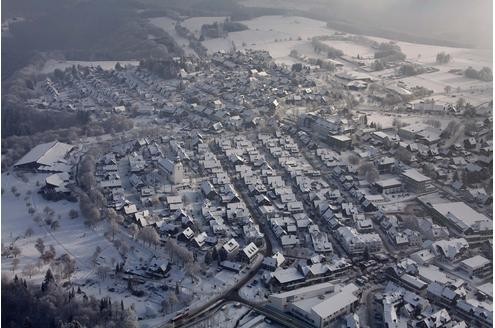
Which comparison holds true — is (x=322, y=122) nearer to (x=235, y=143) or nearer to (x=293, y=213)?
(x=235, y=143)

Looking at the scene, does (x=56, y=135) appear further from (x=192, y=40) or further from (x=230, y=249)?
(x=192, y=40)

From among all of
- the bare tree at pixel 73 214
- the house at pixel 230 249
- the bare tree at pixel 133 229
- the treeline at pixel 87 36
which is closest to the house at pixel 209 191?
the bare tree at pixel 133 229

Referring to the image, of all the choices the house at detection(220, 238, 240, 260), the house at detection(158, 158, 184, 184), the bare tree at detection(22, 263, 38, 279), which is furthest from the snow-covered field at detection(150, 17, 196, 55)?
the bare tree at detection(22, 263, 38, 279)

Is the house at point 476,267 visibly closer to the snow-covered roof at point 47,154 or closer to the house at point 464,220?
the house at point 464,220

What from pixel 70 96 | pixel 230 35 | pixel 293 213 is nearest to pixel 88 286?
pixel 293 213

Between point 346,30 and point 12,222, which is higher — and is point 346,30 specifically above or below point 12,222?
above

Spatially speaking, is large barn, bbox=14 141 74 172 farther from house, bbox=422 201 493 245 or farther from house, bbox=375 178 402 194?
house, bbox=422 201 493 245
